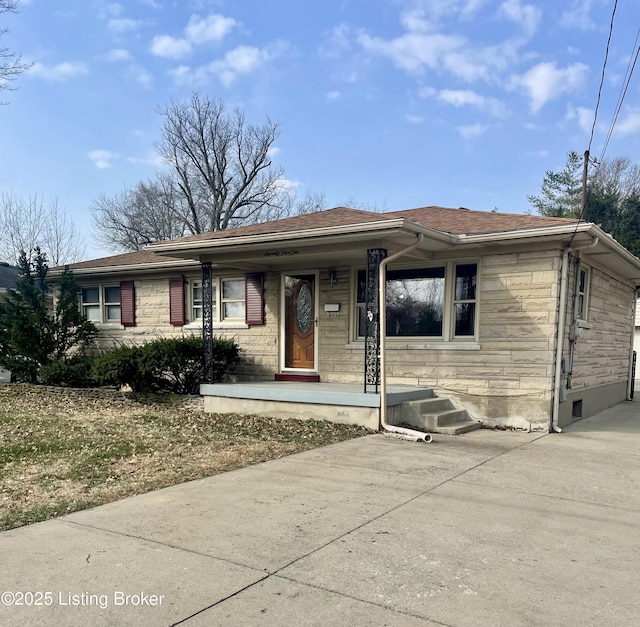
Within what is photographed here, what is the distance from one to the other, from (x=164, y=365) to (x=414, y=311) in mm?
4845

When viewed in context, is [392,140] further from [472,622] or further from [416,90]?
[472,622]

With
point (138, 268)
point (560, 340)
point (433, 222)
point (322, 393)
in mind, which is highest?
point (433, 222)

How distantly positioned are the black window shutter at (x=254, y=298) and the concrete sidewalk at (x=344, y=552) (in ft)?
18.8

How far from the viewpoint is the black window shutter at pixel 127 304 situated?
1266cm

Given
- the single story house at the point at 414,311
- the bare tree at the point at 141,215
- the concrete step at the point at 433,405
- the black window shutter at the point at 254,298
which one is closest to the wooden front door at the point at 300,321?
the single story house at the point at 414,311

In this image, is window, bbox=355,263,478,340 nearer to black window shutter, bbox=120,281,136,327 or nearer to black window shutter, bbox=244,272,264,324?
black window shutter, bbox=244,272,264,324

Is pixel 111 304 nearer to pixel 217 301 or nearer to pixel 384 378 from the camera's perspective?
pixel 217 301

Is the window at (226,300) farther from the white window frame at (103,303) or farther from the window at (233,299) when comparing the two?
the white window frame at (103,303)

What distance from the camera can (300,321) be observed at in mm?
10555

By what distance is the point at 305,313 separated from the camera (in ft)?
34.4

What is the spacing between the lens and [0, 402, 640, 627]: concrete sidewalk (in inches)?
103

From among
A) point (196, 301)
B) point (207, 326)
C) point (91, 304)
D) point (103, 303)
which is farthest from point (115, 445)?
point (91, 304)

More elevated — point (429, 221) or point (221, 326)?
point (429, 221)

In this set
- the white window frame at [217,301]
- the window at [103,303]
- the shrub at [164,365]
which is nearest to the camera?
the shrub at [164,365]
